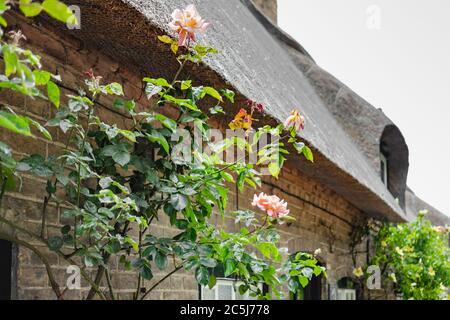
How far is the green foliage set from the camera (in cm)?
874

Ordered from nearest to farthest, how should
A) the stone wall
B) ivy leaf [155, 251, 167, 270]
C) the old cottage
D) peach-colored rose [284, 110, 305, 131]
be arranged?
1. ivy leaf [155, 251, 167, 270]
2. the old cottage
3. peach-colored rose [284, 110, 305, 131]
4. the stone wall

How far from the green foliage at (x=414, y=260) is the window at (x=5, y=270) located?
6.65 m

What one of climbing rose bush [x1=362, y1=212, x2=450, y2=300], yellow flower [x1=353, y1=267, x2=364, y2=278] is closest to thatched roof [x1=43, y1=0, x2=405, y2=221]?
yellow flower [x1=353, y1=267, x2=364, y2=278]

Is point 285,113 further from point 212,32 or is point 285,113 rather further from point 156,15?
point 156,15

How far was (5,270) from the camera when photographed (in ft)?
8.55

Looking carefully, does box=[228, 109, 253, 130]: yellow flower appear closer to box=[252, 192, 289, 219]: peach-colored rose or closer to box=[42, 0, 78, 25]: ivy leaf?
box=[252, 192, 289, 219]: peach-colored rose

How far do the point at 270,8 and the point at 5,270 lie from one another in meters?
9.23

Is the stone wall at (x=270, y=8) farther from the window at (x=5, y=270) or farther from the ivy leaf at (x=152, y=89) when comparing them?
the window at (x=5, y=270)

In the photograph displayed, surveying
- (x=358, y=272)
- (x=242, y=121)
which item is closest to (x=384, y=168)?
(x=358, y=272)

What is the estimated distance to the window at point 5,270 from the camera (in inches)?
103

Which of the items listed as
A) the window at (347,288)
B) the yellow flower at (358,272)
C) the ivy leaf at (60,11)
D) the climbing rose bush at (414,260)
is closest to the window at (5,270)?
the ivy leaf at (60,11)

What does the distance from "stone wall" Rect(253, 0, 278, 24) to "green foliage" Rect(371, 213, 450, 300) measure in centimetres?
398

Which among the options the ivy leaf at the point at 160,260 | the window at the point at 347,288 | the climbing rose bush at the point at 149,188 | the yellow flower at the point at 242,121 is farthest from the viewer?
the window at the point at 347,288

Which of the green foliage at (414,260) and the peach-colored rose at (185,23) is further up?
the peach-colored rose at (185,23)
